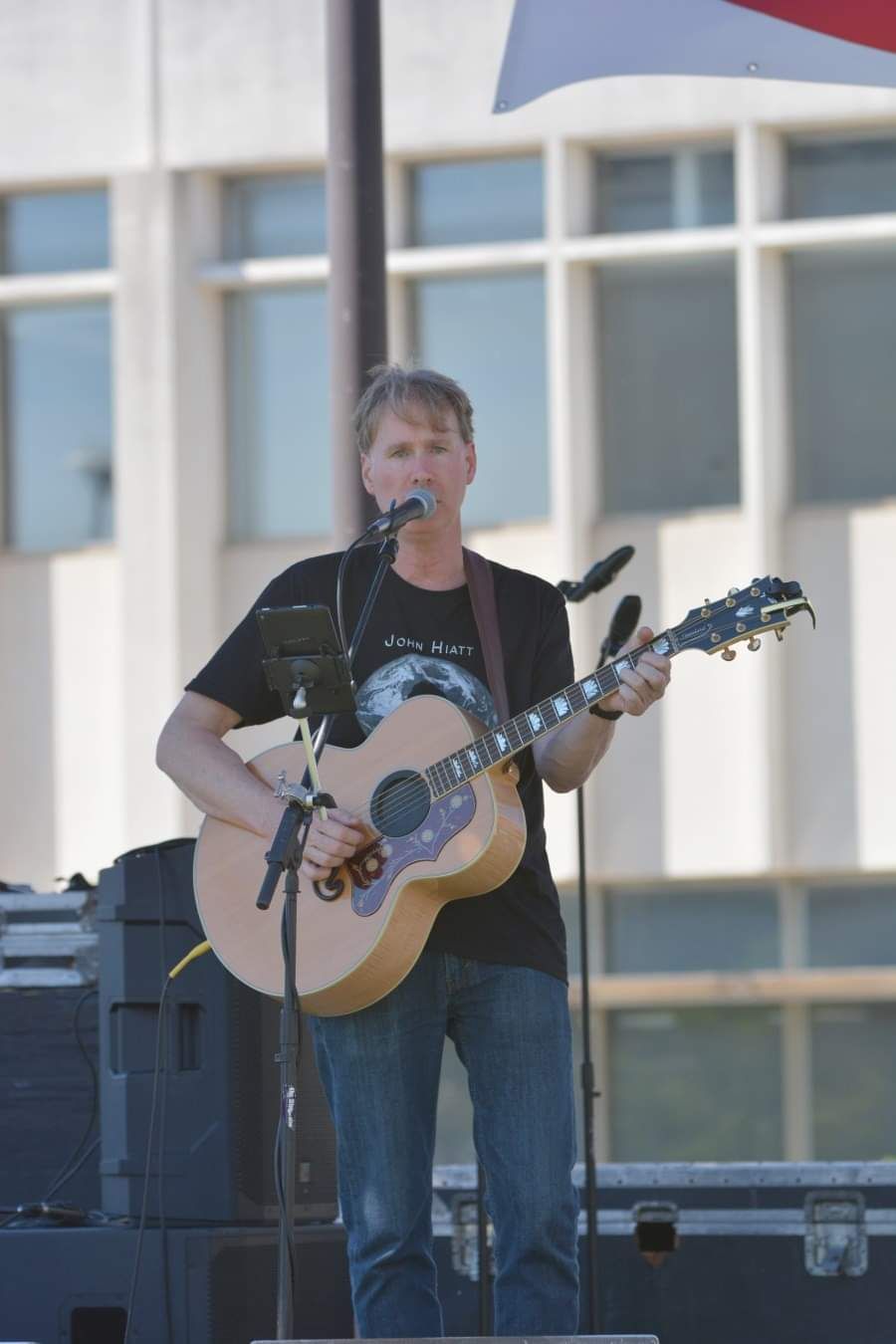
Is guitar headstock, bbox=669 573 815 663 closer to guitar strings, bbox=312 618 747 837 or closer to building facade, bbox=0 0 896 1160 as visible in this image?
guitar strings, bbox=312 618 747 837

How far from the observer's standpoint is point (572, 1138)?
4145 millimetres

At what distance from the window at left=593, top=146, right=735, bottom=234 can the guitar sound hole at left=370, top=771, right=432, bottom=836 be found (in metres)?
8.10

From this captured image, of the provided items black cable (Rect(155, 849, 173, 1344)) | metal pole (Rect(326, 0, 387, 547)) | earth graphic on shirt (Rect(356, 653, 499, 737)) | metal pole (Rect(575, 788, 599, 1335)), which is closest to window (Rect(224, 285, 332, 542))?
metal pole (Rect(326, 0, 387, 547))

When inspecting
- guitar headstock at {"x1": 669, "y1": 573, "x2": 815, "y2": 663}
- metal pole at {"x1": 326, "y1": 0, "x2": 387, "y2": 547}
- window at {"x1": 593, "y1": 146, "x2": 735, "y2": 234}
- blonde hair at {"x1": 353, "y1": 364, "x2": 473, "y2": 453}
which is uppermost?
window at {"x1": 593, "y1": 146, "x2": 735, "y2": 234}

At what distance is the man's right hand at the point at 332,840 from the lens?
4.15m

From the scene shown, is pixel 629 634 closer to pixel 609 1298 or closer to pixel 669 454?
pixel 609 1298

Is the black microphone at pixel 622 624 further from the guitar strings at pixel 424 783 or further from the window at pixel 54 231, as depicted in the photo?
the window at pixel 54 231

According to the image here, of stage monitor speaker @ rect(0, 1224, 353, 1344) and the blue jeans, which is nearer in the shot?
the blue jeans

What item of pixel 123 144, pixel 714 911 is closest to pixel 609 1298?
pixel 714 911

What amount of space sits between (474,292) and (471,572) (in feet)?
26.1

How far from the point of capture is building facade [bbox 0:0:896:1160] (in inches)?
448

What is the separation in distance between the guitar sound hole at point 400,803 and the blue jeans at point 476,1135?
0.26 metres

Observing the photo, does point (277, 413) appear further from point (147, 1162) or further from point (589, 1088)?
point (147, 1162)

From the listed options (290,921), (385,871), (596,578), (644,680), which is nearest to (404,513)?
(644,680)
